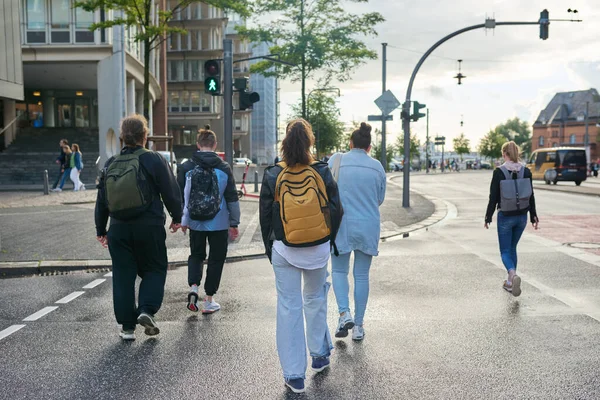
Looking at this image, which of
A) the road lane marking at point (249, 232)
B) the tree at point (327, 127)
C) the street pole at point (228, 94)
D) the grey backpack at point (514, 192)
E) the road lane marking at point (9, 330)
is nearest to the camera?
the road lane marking at point (9, 330)

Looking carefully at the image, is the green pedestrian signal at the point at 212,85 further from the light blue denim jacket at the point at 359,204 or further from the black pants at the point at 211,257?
the light blue denim jacket at the point at 359,204

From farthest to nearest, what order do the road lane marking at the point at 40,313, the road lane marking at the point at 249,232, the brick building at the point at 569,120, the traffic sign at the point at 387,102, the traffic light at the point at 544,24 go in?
the brick building at the point at 569,120, the traffic light at the point at 544,24, the traffic sign at the point at 387,102, the road lane marking at the point at 249,232, the road lane marking at the point at 40,313

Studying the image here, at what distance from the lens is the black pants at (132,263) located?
5453 millimetres

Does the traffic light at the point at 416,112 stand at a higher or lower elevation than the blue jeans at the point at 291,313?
higher

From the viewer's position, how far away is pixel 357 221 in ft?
18.3

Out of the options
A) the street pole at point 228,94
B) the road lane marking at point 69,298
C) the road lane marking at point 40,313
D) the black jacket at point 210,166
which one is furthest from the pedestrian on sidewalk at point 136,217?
the street pole at point 228,94

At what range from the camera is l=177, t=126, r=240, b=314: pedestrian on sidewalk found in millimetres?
6371

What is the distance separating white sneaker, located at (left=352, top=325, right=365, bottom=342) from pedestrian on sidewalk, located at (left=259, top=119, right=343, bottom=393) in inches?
46.8

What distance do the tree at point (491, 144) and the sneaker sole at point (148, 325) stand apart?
129 meters

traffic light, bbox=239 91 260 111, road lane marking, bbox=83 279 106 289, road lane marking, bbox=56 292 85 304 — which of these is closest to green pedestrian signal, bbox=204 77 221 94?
traffic light, bbox=239 91 260 111

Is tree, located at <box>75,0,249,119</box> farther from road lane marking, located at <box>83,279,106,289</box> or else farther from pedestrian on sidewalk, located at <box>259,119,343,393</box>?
pedestrian on sidewalk, located at <box>259,119,343,393</box>

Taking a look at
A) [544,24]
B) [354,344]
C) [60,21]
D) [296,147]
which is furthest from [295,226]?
[60,21]

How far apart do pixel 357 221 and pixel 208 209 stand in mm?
1586

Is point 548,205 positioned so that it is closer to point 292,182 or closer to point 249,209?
point 249,209
